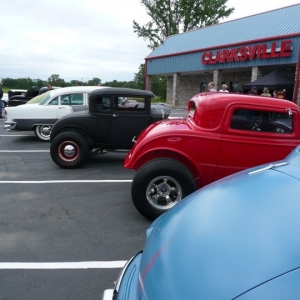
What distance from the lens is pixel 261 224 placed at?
1398 millimetres

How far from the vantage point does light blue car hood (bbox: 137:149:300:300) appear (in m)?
1.24

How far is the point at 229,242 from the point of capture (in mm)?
1393

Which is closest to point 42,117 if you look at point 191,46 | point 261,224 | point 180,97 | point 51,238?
point 51,238

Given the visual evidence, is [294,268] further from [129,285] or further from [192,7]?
[192,7]

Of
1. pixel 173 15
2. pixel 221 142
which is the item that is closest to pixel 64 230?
pixel 221 142

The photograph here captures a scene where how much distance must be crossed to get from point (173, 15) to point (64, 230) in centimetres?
4543

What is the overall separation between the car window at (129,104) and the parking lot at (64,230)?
1303 millimetres

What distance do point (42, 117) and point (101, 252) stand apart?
724 cm

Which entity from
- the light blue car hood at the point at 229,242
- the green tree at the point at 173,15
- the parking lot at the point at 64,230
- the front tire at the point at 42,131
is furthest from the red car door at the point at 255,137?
the green tree at the point at 173,15

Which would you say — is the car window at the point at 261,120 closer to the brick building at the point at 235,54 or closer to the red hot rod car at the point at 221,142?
the red hot rod car at the point at 221,142

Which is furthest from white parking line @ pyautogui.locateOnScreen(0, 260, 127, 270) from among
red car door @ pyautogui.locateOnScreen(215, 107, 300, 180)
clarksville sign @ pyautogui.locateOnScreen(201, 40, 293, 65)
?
clarksville sign @ pyautogui.locateOnScreen(201, 40, 293, 65)

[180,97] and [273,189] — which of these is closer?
[273,189]

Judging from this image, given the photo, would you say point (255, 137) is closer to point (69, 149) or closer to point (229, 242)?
point (229, 242)

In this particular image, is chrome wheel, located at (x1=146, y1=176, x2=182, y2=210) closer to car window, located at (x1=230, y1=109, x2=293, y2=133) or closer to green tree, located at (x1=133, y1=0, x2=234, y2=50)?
car window, located at (x1=230, y1=109, x2=293, y2=133)
